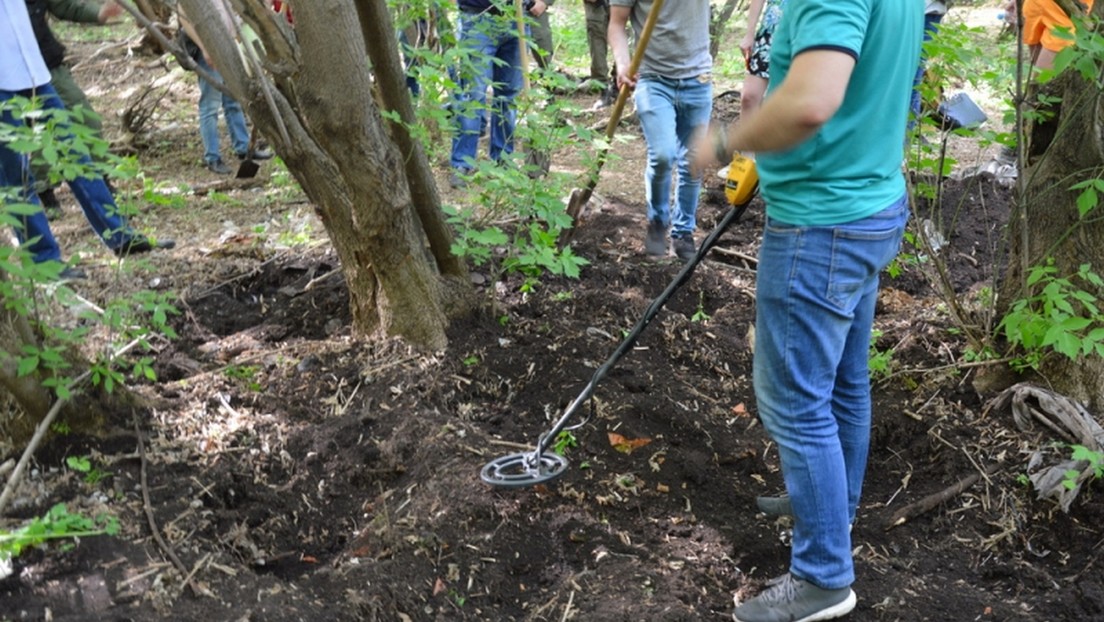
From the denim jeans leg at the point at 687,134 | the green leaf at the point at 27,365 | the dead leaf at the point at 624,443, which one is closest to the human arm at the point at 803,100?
the dead leaf at the point at 624,443

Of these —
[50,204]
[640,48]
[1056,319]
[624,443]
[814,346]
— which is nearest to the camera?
[814,346]

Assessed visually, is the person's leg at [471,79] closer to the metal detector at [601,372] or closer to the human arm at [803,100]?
the metal detector at [601,372]

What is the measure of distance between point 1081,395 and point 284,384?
10.6 ft

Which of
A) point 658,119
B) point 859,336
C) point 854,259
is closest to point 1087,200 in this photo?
point 859,336

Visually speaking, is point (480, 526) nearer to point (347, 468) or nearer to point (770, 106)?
point (347, 468)

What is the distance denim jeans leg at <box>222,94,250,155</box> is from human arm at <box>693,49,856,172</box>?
6.04m

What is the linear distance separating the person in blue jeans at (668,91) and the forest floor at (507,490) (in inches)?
25.0

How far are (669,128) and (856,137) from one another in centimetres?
280

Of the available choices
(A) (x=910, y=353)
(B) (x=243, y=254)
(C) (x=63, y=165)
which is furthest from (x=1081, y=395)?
(B) (x=243, y=254)

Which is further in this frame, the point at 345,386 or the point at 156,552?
the point at 345,386

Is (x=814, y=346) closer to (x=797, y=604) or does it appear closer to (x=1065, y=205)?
(x=797, y=604)

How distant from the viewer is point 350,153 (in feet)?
12.0

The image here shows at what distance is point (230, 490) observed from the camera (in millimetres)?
3152

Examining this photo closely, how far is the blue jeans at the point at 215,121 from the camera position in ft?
23.3
